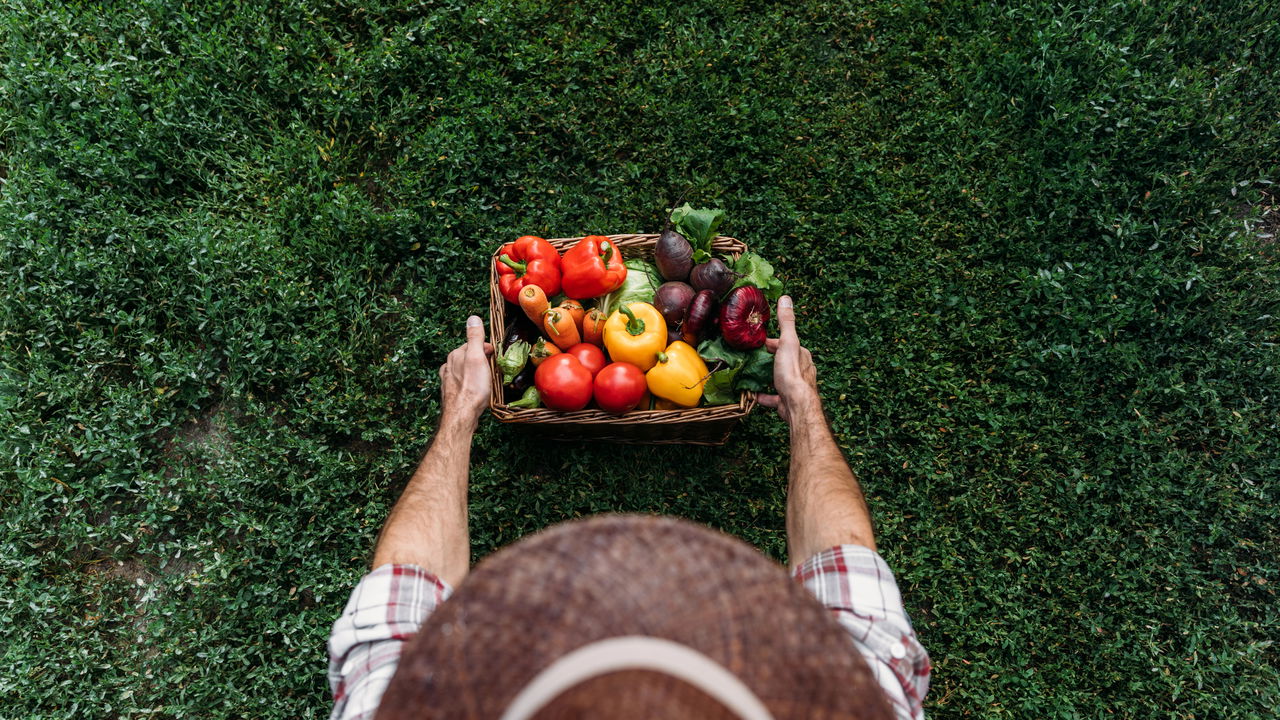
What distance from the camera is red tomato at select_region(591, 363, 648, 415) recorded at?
2.72 meters

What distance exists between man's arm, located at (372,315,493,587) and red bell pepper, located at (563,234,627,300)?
0.49m

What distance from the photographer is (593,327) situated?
2900 mm

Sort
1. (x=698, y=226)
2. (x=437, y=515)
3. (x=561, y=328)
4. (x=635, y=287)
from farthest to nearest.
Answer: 1. (x=635, y=287)
2. (x=698, y=226)
3. (x=561, y=328)
4. (x=437, y=515)

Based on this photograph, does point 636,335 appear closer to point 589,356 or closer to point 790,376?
point 589,356

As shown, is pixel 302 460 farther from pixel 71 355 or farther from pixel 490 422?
pixel 71 355

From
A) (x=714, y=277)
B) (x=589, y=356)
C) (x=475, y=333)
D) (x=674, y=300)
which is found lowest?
(x=475, y=333)

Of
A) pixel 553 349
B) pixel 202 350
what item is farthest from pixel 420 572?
pixel 202 350

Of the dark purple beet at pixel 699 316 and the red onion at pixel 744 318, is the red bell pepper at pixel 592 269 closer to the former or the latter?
the dark purple beet at pixel 699 316

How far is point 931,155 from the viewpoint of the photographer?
12.4ft

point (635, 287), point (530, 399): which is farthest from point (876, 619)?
point (635, 287)

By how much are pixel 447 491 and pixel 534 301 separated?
2.71 ft

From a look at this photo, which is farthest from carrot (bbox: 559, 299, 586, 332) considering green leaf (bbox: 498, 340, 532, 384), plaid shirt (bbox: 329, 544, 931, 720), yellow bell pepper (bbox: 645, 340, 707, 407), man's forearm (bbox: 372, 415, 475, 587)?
plaid shirt (bbox: 329, 544, 931, 720)

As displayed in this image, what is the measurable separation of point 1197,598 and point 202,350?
5032 millimetres

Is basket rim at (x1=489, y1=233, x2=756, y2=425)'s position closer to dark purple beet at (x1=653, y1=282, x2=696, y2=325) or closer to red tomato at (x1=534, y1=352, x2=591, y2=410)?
red tomato at (x1=534, y1=352, x2=591, y2=410)
